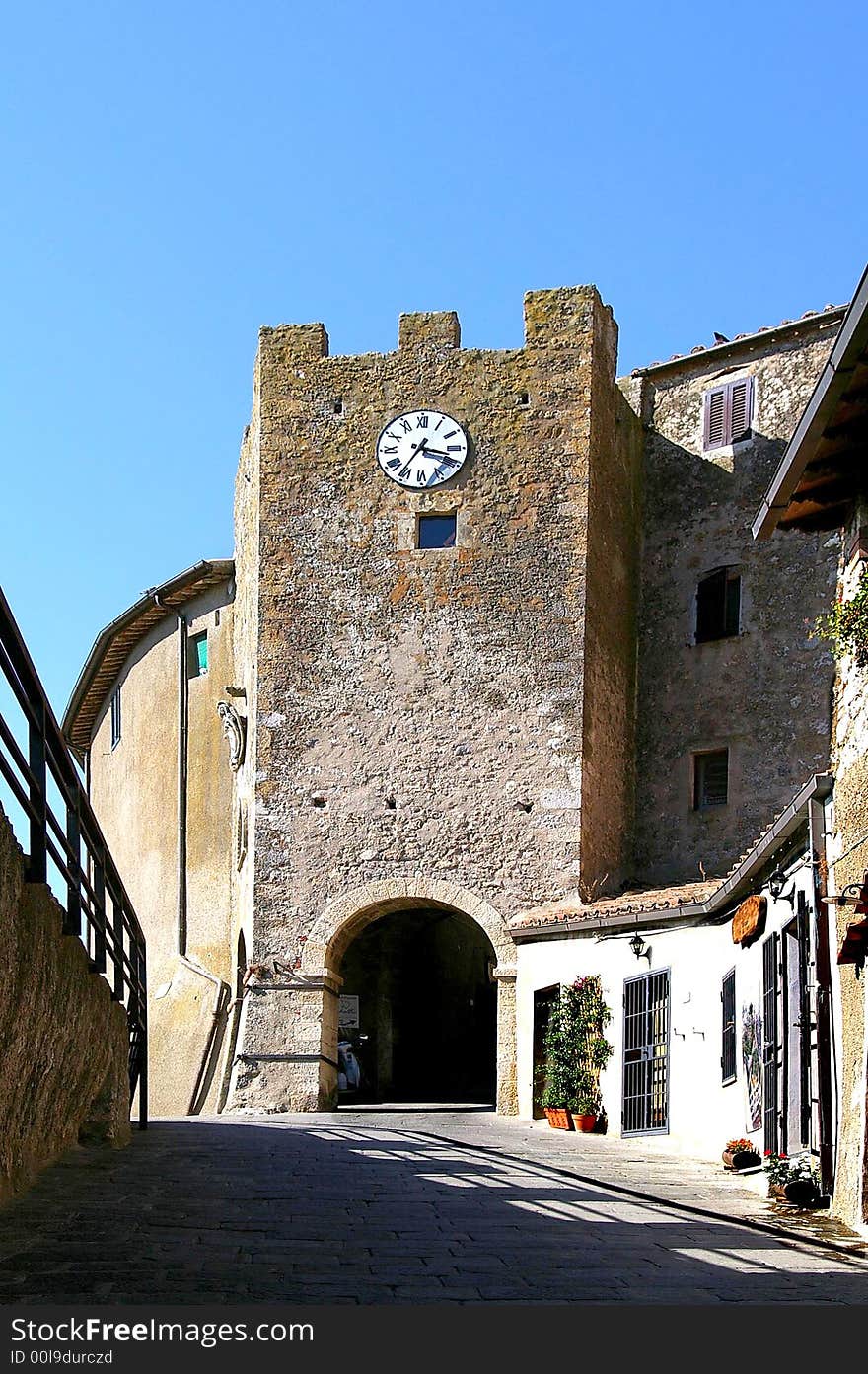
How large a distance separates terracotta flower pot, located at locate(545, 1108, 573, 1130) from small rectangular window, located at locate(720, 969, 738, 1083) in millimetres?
4448

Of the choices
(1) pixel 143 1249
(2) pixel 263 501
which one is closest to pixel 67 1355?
(1) pixel 143 1249

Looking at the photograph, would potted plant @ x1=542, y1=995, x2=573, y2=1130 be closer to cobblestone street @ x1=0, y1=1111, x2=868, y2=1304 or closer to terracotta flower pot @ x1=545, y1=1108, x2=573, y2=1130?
terracotta flower pot @ x1=545, y1=1108, x2=573, y2=1130

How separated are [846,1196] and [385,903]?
46.4 ft

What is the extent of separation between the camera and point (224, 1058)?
25.2m

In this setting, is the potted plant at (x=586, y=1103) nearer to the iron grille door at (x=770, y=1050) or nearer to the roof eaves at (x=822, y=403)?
the iron grille door at (x=770, y=1050)

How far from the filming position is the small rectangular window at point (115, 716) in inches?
1296

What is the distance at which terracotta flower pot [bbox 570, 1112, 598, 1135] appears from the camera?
18688 millimetres

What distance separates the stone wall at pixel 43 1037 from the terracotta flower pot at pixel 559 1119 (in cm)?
864

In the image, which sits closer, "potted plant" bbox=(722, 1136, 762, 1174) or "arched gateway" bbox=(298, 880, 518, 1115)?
"potted plant" bbox=(722, 1136, 762, 1174)

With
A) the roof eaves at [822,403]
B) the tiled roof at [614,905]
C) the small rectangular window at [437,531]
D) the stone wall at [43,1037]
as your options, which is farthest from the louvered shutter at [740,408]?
the stone wall at [43,1037]

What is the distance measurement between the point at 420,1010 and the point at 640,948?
11.1 meters

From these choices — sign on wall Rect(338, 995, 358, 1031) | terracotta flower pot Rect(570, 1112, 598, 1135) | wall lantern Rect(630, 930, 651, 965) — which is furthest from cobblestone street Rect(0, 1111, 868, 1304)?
sign on wall Rect(338, 995, 358, 1031)

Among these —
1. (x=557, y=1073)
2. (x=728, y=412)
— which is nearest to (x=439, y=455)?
(x=728, y=412)

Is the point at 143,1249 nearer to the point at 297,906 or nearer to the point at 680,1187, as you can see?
the point at 680,1187
